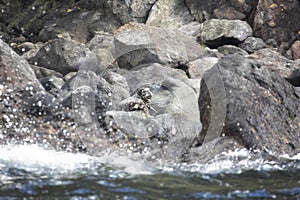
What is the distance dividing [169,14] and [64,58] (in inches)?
205

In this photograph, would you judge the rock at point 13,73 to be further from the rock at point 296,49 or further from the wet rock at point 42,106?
the rock at point 296,49


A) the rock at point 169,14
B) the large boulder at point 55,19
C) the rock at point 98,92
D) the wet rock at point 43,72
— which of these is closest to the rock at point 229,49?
the rock at point 169,14

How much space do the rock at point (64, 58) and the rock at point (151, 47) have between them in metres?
0.76

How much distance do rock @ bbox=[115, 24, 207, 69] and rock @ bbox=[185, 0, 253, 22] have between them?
2643 millimetres

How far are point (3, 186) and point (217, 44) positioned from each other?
37.7 feet

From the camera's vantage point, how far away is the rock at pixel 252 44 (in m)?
16.5

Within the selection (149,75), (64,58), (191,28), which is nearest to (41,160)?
(149,75)

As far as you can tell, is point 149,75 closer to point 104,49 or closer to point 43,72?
point 43,72

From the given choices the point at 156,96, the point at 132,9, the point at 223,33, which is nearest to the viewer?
the point at 156,96

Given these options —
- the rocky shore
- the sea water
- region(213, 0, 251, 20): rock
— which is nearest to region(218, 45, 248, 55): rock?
the rocky shore

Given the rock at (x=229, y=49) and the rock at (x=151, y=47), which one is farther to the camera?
the rock at (x=229, y=49)

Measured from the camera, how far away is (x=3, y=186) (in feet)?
19.7

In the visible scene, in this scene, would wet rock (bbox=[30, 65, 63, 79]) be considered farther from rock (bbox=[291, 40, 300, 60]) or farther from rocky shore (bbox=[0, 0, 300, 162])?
rock (bbox=[291, 40, 300, 60])

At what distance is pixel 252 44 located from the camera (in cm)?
1667
